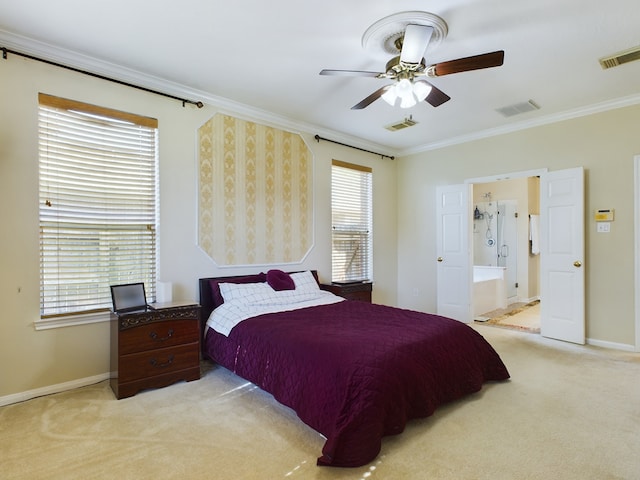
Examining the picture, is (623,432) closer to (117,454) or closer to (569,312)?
(569,312)

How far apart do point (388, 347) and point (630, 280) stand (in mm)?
3370

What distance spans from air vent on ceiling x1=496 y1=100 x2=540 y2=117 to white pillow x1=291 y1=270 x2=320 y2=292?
3.02m

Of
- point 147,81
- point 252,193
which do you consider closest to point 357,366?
point 252,193

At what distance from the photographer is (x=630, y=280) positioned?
386cm

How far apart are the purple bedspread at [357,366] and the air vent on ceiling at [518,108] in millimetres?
2727

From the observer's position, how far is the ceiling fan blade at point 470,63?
221 centimetres

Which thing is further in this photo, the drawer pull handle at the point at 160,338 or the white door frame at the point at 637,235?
the white door frame at the point at 637,235

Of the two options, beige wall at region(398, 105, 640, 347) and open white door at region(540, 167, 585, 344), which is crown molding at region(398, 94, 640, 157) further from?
open white door at region(540, 167, 585, 344)

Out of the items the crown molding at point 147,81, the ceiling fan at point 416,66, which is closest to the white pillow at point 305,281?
the crown molding at point 147,81

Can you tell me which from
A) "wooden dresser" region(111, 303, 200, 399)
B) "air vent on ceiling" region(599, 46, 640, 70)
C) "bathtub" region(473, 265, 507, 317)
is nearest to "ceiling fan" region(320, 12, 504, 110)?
"air vent on ceiling" region(599, 46, 640, 70)

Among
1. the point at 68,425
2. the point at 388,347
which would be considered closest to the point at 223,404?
the point at 68,425

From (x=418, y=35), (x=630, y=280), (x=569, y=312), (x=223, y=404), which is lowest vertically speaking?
(x=223, y=404)

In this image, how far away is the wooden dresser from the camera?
2.75 m

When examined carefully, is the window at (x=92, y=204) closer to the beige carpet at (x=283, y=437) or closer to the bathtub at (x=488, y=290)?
the beige carpet at (x=283, y=437)
